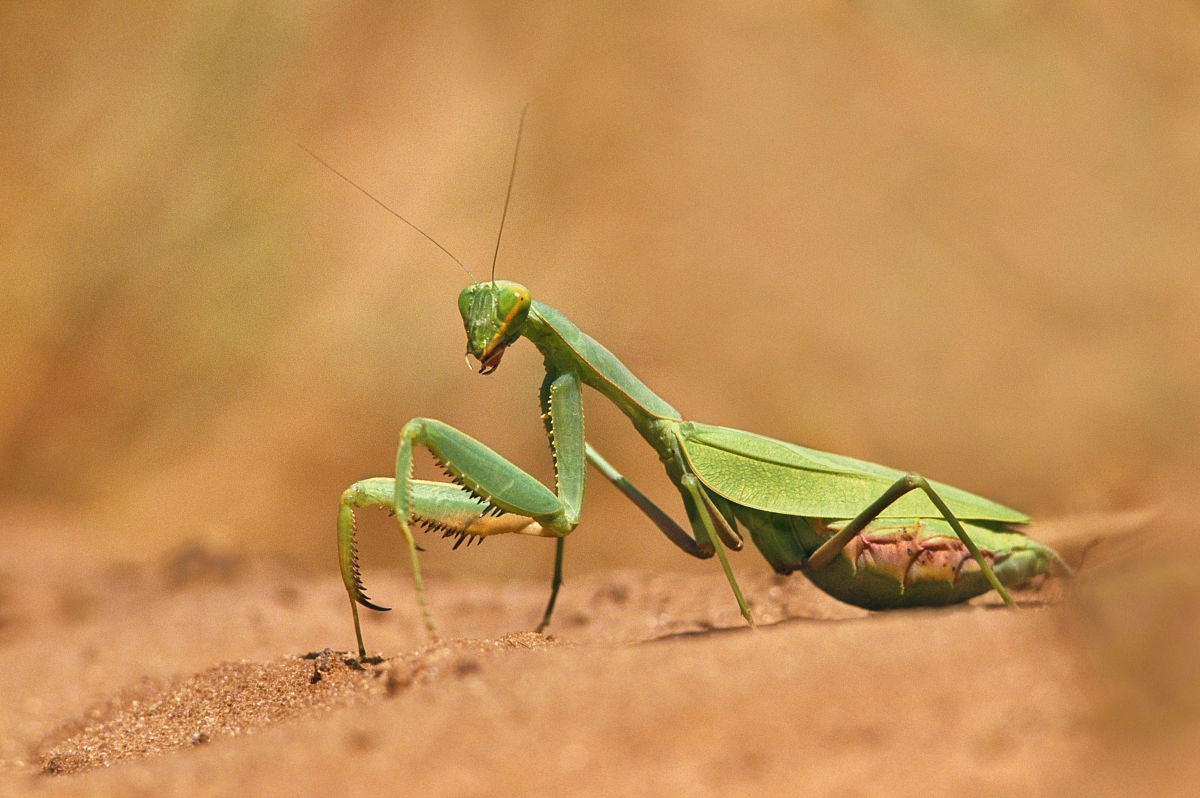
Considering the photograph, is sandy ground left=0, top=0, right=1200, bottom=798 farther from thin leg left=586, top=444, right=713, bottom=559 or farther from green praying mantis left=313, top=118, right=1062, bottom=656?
green praying mantis left=313, top=118, right=1062, bottom=656

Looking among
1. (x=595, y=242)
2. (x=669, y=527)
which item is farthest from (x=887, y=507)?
(x=595, y=242)

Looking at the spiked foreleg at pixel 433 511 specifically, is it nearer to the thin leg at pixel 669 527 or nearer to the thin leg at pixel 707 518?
the thin leg at pixel 707 518

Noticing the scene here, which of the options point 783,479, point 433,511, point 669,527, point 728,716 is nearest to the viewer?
point 728,716

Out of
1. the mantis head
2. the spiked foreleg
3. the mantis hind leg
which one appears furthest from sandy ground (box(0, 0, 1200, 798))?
the mantis head

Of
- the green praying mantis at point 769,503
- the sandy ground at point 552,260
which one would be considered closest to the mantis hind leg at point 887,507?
the green praying mantis at point 769,503

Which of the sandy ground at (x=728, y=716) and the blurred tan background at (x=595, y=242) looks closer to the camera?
the sandy ground at (x=728, y=716)

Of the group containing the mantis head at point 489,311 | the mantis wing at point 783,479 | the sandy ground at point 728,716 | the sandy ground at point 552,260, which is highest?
the sandy ground at point 552,260

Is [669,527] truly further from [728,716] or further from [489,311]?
[728,716]
